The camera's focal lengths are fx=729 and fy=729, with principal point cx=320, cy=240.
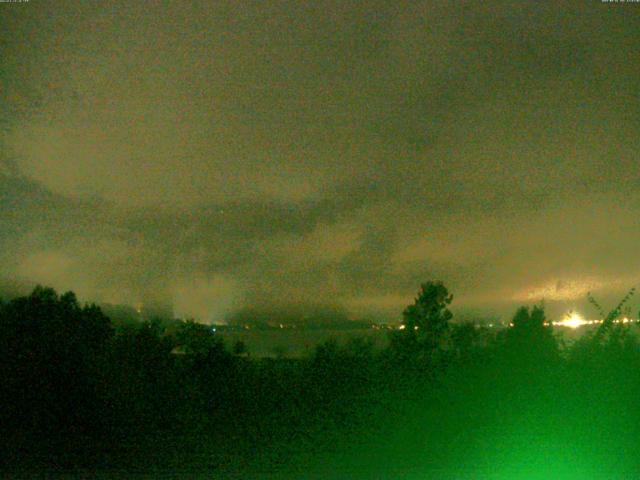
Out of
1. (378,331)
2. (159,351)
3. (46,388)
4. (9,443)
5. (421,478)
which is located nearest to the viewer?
(421,478)

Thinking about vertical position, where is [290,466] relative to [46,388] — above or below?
below

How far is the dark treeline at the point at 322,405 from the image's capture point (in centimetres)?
1067

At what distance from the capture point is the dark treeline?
35.0 ft

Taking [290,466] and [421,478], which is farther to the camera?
[290,466]

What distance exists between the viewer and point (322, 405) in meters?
13.7

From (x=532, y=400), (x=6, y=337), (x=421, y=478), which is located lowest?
(x=421, y=478)

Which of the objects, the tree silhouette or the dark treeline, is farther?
the tree silhouette

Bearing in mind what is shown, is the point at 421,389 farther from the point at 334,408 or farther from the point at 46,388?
the point at 46,388

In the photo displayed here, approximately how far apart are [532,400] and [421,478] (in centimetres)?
429

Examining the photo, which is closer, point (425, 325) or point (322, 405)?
point (322, 405)

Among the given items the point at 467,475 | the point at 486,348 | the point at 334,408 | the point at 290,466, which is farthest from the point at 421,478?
the point at 486,348

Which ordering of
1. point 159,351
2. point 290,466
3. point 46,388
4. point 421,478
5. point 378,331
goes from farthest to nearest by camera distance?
point 378,331 < point 159,351 < point 46,388 < point 290,466 < point 421,478

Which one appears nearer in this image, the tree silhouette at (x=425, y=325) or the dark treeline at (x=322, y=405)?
the dark treeline at (x=322, y=405)

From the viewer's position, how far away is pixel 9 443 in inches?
455
